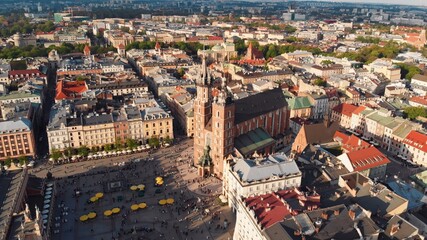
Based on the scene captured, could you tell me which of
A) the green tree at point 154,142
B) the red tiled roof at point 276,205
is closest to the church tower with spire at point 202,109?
the green tree at point 154,142

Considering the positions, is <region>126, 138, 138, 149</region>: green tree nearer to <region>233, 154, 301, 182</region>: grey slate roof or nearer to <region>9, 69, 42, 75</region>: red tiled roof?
<region>233, 154, 301, 182</region>: grey slate roof

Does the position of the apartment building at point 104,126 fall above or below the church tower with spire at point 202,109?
below

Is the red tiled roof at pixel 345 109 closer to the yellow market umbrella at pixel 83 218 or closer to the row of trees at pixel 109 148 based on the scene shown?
the row of trees at pixel 109 148

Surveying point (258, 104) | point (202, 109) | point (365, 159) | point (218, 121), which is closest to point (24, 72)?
point (202, 109)

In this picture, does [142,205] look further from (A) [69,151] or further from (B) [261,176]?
(A) [69,151]

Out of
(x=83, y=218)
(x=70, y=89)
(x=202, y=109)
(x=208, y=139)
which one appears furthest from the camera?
(x=70, y=89)

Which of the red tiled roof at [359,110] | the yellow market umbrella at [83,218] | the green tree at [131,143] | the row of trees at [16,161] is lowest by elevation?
the yellow market umbrella at [83,218]
